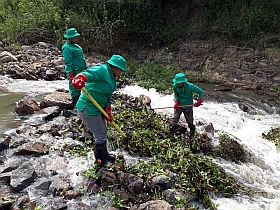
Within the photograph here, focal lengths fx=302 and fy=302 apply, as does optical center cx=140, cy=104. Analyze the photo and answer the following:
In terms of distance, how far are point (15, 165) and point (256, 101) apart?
A: 24.7ft

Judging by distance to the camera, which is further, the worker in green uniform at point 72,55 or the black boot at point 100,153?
the worker in green uniform at point 72,55

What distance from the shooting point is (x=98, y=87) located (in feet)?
12.6

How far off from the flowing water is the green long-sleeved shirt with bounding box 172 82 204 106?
1.15 metres

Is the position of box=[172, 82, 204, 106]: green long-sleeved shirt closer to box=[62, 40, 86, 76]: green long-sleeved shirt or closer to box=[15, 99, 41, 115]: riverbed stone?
box=[62, 40, 86, 76]: green long-sleeved shirt

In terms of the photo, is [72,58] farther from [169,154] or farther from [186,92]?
[169,154]

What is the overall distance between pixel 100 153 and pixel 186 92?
2.42m

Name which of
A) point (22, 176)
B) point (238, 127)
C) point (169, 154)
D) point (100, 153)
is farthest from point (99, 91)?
→ point (238, 127)

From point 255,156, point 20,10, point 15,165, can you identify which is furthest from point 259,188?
point 20,10

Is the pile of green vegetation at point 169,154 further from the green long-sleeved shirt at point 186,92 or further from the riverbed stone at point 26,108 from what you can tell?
the riverbed stone at point 26,108

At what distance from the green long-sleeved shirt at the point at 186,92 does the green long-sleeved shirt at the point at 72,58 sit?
185 cm

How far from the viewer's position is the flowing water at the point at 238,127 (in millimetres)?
4520

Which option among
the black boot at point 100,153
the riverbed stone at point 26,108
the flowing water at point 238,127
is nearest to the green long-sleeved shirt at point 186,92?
the flowing water at point 238,127

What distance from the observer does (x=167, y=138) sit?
5.69 metres

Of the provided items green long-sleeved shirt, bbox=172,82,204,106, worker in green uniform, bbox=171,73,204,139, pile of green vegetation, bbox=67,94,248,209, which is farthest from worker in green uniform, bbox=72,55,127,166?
green long-sleeved shirt, bbox=172,82,204,106
